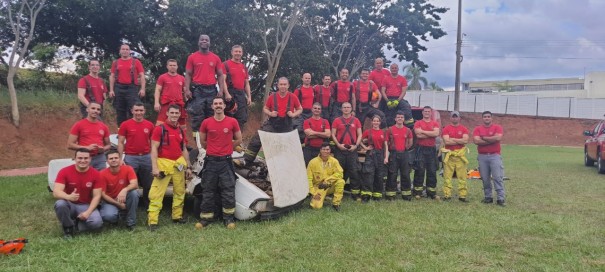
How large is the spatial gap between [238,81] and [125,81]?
197 cm

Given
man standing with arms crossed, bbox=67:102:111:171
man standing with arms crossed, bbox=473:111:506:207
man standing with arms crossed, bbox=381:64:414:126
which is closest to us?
man standing with arms crossed, bbox=67:102:111:171

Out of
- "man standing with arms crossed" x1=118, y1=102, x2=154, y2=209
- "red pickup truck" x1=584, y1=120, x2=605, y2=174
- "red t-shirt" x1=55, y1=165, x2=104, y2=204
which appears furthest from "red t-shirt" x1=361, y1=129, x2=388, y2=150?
"red pickup truck" x1=584, y1=120, x2=605, y2=174

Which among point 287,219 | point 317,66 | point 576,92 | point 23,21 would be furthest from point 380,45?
point 576,92

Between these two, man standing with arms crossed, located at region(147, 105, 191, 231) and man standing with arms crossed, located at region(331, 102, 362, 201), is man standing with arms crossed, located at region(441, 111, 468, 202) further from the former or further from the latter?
man standing with arms crossed, located at region(147, 105, 191, 231)

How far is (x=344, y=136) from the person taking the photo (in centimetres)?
791

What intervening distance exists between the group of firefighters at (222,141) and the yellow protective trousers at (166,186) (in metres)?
0.01

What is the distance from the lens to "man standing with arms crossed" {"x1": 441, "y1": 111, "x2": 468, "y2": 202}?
8.20m

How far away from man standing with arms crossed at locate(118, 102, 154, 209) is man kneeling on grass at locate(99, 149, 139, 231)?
1.37ft

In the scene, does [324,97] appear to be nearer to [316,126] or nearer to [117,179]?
[316,126]

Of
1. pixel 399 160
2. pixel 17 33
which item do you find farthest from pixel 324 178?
pixel 17 33

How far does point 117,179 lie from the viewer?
5965mm

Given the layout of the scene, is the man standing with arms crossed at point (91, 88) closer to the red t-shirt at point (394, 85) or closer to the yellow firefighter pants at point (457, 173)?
the red t-shirt at point (394, 85)

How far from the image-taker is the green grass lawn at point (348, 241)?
Result: 176 inches

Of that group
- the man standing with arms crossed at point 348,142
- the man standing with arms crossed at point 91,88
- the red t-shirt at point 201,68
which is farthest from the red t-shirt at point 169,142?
the man standing with arms crossed at point 348,142
